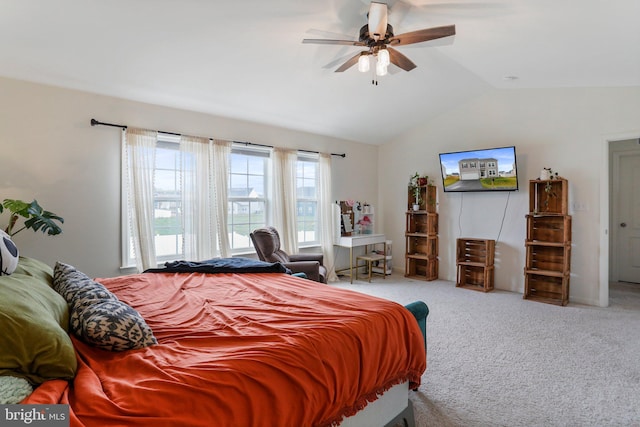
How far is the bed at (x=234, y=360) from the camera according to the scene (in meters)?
1.06

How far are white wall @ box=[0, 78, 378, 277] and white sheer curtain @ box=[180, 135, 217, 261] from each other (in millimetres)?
297

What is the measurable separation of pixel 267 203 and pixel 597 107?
446cm

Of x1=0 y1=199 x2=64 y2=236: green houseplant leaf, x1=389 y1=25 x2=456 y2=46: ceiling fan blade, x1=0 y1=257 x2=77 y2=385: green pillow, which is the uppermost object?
x1=389 y1=25 x2=456 y2=46: ceiling fan blade

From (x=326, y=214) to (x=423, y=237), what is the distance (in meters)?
1.73

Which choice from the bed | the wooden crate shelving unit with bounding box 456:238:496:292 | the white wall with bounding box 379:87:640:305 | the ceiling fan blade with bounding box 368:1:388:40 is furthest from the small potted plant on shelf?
the bed

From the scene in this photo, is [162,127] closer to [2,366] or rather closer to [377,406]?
[2,366]

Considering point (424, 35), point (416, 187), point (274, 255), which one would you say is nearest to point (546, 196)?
point (416, 187)

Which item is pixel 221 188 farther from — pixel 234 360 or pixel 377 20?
pixel 234 360

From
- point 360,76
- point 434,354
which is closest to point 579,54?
point 360,76

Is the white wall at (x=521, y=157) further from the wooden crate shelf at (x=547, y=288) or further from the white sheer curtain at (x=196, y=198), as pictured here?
the white sheer curtain at (x=196, y=198)

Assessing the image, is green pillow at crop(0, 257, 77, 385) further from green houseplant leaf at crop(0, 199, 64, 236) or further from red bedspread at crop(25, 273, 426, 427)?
green houseplant leaf at crop(0, 199, 64, 236)

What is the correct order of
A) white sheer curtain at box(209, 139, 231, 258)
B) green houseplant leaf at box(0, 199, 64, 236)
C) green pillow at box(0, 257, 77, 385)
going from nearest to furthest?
1. green pillow at box(0, 257, 77, 385)
2. green houseplant leaf at box(0, 199, 64, 236)
3. white sheer curtain at box(209, 139, 231, 258)

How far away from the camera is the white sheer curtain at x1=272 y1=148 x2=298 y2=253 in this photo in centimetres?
498

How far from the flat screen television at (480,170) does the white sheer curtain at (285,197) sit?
2.41 meters
